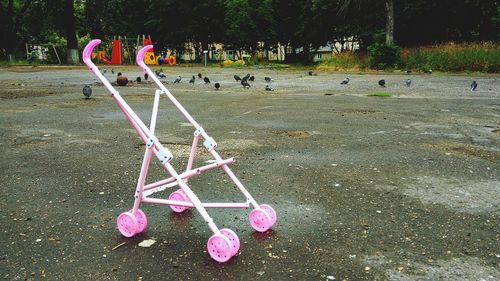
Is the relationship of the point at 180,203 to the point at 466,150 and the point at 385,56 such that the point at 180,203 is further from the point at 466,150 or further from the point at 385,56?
the point at 385,56

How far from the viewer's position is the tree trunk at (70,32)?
35722mm

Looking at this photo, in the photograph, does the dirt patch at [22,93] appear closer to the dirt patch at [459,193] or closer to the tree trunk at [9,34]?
the dirt patch at [459,193]

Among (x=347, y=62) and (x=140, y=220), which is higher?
(x=347, y=62)

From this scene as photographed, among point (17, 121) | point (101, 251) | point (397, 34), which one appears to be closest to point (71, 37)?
point (397, 34)

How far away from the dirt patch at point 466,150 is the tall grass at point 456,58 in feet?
60.1

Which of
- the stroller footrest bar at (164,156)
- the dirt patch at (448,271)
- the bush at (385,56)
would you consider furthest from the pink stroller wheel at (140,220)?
the bush at (385,56)

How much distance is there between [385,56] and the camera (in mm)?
25562

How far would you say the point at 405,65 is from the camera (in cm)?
2506

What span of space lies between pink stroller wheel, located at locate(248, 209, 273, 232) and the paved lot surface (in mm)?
54

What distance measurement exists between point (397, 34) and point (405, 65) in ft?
37.6

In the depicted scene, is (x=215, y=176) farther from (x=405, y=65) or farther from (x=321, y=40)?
(x=321, y=40)

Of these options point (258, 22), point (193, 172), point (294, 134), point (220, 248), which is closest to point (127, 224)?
point (193, 172)

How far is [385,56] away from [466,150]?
68.7 ft

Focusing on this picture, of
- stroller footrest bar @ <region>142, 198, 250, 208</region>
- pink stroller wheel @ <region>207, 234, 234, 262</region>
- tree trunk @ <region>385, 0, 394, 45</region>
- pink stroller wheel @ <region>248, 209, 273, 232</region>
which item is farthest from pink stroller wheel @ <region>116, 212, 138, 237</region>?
tree trunk @ <region>385, 0, 394, 45</region>
